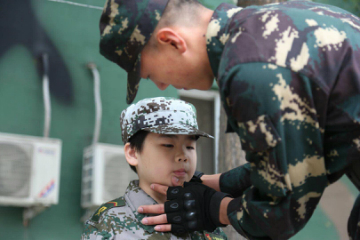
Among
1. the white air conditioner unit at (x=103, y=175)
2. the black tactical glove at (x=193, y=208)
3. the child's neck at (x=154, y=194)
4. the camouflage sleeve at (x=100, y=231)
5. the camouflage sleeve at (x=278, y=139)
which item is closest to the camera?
the camouflage sleeve at (x=278, y=139)

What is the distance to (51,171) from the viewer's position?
3709 millimetres

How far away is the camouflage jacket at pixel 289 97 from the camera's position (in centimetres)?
131

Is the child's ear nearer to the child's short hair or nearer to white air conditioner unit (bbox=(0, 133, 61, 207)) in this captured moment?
the child's short hair

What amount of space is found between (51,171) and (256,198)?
2.57 meters

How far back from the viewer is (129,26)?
58.0 inches

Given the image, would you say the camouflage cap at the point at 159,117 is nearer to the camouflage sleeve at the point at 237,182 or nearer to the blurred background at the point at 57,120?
the camouflage sleeve at the point at 237,182

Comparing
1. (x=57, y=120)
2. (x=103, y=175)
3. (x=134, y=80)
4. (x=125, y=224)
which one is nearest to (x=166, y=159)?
(x=125, y=224)

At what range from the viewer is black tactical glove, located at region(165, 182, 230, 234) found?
1801 millimetres

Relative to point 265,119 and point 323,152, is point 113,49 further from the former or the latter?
point 323,152

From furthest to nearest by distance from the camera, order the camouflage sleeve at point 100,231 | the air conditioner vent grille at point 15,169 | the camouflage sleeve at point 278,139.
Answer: the air conditioner vent grille at point 15,169 < the camouflage sleeve at point 100,231 < the camouflage sleeve at point 278,139

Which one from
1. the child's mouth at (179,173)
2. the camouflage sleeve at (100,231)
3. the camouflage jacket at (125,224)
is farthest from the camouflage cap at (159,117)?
the camouflage sleeve at (100,231)

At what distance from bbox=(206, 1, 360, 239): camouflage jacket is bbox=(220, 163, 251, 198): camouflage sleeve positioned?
2.23ft

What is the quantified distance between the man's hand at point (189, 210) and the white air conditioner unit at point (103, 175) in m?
1.91

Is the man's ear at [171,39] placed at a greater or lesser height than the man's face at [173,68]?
greater
